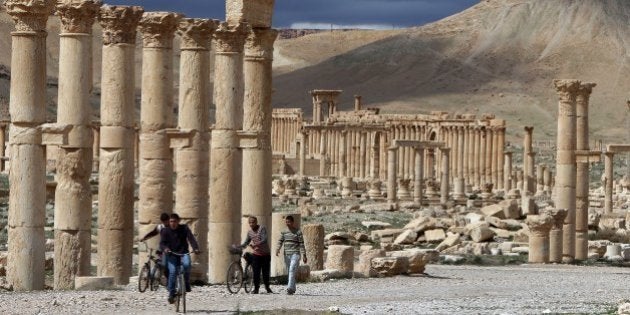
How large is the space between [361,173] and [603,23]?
86.4 metres

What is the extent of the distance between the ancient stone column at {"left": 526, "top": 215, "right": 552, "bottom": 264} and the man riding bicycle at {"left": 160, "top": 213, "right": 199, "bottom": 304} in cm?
1798

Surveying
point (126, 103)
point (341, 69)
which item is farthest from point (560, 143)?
point (341, 69)

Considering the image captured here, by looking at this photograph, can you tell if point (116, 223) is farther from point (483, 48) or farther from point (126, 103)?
point (483, 48)

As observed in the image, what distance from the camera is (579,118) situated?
140ft

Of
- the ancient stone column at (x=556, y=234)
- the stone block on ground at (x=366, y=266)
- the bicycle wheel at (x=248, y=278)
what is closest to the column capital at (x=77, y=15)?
the bicycle wheel at (x=248, y=278)

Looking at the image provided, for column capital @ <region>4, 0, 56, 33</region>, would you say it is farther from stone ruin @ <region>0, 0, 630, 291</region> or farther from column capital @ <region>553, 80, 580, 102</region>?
column capital @ <region>553, 80, 580, 102</region>

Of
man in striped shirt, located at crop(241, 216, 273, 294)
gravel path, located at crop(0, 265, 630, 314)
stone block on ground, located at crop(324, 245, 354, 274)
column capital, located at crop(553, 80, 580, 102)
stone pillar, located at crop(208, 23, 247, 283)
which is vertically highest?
column capital, located at crop(553, 80, 580, 102)

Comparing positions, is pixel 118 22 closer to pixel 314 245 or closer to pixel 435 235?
pixel 314 245

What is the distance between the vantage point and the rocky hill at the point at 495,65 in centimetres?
15575

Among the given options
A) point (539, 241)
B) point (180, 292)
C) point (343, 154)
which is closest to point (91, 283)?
point (180, 292)

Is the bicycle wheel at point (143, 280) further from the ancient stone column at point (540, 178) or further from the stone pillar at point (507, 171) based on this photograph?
the stone pillar at point (507, 171)

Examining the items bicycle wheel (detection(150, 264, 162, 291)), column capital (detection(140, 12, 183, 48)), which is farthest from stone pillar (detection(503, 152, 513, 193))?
bicycle wheel (detection(150, 264, 162, 291))

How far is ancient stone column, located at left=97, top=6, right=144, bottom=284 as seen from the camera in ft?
93.8

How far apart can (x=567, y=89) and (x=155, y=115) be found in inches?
608
